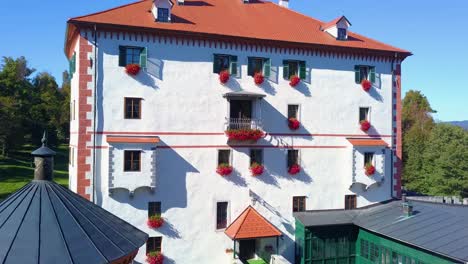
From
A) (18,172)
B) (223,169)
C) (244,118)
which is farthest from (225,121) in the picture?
(18,172)

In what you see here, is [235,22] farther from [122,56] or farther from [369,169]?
[369,169]

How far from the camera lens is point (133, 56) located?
2083 cm

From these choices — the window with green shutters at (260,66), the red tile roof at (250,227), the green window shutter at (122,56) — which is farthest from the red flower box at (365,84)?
the green window shutter at (122,56)

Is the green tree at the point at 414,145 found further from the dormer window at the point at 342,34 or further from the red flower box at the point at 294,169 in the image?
the red flower box at the point at 294,169

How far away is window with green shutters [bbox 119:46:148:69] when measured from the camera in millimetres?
20600

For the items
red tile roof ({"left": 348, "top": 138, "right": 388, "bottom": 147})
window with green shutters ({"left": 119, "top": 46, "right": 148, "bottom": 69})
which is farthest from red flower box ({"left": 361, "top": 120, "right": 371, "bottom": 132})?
window with green shutters ({"left": 119, "top": 46, "right": 148, "bottom": 69})

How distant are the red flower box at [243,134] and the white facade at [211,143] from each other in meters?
0.77

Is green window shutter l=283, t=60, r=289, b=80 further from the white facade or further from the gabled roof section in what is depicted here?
the gabled roof section

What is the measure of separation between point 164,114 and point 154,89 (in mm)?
1379

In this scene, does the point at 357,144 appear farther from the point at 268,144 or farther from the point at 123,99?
the point at 123,99

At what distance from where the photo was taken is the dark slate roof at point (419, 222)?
17.0m

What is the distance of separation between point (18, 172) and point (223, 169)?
35.0m

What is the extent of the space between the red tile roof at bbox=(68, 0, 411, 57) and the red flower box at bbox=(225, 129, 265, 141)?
202 inches

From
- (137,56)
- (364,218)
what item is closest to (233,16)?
(137,56)
